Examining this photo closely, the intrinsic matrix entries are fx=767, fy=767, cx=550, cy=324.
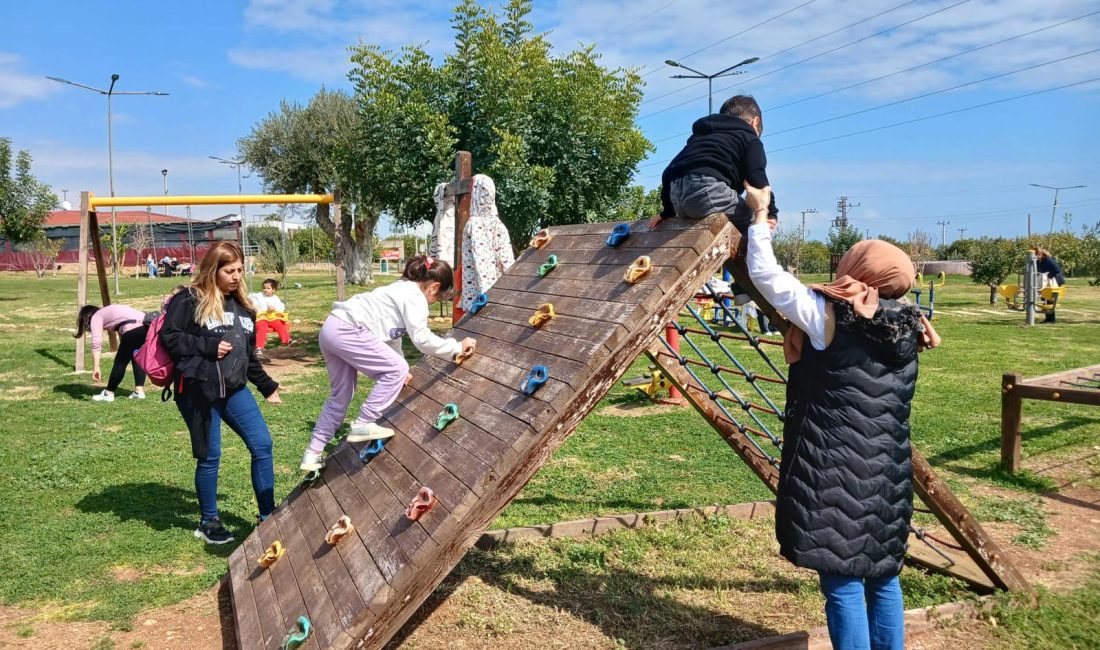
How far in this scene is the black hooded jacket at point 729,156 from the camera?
10.8 feet

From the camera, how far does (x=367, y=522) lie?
133 inches

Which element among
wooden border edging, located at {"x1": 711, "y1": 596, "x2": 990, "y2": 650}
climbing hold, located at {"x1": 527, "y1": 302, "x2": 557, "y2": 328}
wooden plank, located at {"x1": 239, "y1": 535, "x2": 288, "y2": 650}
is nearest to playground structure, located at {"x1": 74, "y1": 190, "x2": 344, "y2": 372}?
wooden plank, located at {"x1": 239, "y1": 535, "x2": 288, "y2": 650}

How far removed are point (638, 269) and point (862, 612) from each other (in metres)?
1.60

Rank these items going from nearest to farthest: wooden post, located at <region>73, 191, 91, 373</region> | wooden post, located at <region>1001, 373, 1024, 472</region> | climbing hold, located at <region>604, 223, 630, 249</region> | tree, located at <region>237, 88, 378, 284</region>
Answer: climbing hold, located at <region>604, 223, 630, 249</region>
wooden post, located at <region>1001, 373, 1024, 472</region>
wooden post, located at <region>73, 191, 91, 373</region>
tree, located at <region>237, 88, 378, 284</region>

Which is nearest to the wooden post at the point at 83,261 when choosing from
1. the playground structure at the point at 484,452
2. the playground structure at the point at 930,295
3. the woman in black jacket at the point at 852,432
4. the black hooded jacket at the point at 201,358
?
the black hooded jacket at the point at 201,358

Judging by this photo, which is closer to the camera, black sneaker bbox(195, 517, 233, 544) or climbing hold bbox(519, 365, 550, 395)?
climbing hold bbox(519, 365, 550, 395)

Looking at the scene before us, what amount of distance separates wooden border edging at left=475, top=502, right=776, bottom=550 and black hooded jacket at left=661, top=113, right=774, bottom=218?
268 cm

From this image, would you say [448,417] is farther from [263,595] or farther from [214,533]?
[214,533]

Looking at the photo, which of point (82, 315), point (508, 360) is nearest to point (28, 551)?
point (508, 360)

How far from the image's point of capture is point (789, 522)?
2.88m

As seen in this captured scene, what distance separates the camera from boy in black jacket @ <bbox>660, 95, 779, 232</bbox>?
10.8ft

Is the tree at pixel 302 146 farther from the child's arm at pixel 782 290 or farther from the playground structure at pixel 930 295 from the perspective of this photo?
the child's arm at pixel 782 290

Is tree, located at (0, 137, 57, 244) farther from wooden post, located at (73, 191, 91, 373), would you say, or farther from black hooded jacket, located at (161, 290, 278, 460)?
black hooded jacket, located at (161, 290, 278, 460)

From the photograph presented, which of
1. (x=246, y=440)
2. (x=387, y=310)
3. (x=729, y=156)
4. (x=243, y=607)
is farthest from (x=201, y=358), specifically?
(x=729, y=156)
